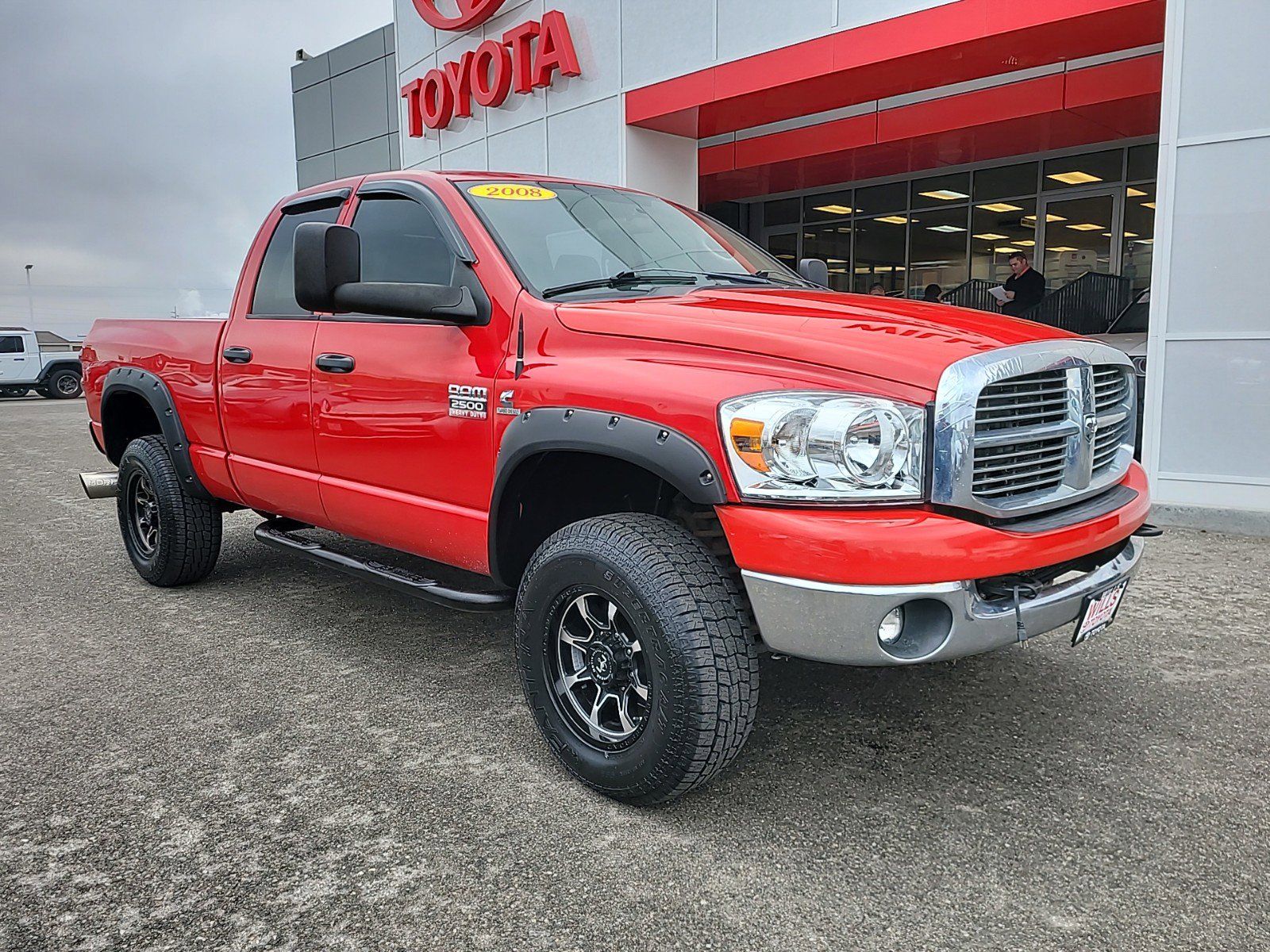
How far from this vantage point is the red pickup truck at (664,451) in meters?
2.37

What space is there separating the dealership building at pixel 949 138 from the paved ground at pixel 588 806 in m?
3.16

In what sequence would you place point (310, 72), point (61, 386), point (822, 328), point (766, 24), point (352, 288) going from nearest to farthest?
point (822, 328) < point (352, 288) < point (766, 24) < point (310, 72) < point (61, 386)

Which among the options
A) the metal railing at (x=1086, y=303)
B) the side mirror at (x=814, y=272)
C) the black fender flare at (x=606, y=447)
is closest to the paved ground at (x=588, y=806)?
the black fender flare at (x=606, y=447)

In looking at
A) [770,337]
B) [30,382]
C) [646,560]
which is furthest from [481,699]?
[30,382]

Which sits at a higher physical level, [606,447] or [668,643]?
[606,447]

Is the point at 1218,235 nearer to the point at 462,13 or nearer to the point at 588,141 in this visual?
the point at 588,141

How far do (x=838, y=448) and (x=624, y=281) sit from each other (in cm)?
125

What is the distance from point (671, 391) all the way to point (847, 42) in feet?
24.6

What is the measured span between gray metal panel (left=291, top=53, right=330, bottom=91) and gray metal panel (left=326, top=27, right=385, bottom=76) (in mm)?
269

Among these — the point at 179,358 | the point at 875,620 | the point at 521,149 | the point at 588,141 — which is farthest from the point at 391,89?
the point at 875,620

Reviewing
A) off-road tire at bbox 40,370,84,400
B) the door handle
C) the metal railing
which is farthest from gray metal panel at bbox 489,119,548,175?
off-road tire at bbox 40,370,84,400

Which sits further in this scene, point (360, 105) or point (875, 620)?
point (360, 105)

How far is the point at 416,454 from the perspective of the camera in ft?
11.2

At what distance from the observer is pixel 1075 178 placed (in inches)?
592
